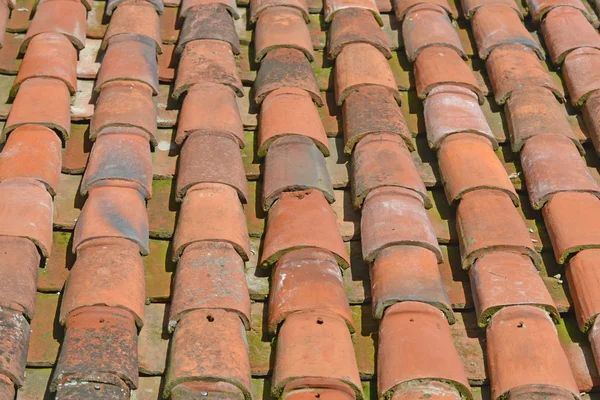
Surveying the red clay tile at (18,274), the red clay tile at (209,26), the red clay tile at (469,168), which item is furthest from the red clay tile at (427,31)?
the red clay tile at (18,274)

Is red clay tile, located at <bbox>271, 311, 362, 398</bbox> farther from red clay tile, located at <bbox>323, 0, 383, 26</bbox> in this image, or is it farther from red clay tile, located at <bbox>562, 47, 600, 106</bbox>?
red clay tile, located at <bbox>323, 0, 383, 26</bbox>

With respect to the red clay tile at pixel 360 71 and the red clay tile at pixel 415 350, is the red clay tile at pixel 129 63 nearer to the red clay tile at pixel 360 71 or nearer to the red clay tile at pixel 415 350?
the red clay tile at pixel 360 71

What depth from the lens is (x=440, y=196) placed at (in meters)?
4.00

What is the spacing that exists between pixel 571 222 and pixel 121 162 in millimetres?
1804

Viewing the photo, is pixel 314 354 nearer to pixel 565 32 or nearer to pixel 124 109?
pixel 124 109

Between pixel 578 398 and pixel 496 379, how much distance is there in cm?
27

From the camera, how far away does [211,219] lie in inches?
141

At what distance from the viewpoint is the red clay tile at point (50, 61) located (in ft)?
14.1

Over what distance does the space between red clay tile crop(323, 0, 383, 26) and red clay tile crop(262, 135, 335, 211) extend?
1.17 meters

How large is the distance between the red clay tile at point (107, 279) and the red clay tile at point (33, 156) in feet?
1.56

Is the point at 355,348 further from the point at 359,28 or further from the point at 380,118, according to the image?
the point at 359,28

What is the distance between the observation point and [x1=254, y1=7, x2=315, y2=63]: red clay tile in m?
4.54

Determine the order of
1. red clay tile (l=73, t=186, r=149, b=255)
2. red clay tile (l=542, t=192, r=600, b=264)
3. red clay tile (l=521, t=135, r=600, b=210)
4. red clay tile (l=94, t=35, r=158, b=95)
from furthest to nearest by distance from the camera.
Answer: red clay tile (l=94, t=35, r=158, b=95) → red clay tile (l=521, t=135, r=600, b=210) → red clay tile (l=542, t=192, r=600, b=264) → red clay tile (l=73, t=186, r=149, b=255)

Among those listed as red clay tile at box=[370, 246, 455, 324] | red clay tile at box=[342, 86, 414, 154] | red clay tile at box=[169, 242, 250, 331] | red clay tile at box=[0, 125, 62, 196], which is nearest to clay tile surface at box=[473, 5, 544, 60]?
red clay tile at box=[342, 86, 414, 154]
